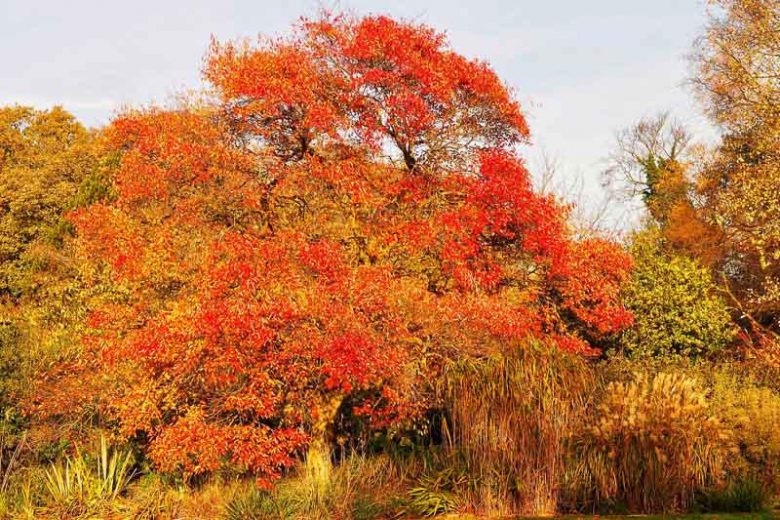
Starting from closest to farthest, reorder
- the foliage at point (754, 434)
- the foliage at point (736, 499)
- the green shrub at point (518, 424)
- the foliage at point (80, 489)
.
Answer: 1. the foliage at point (736, 499)
2. the green shrub at point (518, 424)
3. the foliage at point (80, 489)
4. the foliage at point (754, 434)

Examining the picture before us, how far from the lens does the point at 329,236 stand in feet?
42.3

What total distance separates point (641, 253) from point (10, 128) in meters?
30.4

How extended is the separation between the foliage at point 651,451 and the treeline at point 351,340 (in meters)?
0.04

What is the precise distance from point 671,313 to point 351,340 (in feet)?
35.5

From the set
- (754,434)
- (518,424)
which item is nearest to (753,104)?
(754,434)

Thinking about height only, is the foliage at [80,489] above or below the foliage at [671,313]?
below

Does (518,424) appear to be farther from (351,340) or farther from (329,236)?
(329,236)

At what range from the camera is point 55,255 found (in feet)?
88.3

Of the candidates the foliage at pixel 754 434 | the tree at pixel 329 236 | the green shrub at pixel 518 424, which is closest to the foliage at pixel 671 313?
the tree at pixel 329 236

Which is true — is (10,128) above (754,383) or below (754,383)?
above

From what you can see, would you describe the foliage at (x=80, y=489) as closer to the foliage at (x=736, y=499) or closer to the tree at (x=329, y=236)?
the tree at (x=329, y=236)

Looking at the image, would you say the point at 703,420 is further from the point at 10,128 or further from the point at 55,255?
the point at 10,128

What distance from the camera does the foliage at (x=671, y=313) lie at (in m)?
18.4

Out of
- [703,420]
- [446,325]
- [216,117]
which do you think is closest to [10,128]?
[216,117]
